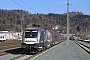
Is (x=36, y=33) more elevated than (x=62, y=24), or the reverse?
(x=62, y=24)

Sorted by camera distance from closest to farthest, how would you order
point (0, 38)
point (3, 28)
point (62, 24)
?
point (0, 38) < point (3, 28) < point (62, 24)

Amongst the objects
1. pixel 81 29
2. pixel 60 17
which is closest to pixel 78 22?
pixel 81 29

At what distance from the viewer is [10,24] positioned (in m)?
166

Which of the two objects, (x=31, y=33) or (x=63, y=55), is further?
(x=31, y=33)

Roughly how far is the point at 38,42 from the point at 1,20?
13252 centimetres

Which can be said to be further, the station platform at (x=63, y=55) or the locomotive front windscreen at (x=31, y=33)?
the locomotive front windscreen at (x=31, y=33)

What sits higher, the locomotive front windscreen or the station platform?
the locomotive front windscreen

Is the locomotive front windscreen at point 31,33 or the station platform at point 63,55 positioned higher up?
the locomotive front windscreen at point 31,33

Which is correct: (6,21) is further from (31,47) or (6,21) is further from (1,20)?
(31,47)

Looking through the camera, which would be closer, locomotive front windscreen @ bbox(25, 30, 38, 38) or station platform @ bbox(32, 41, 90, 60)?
station platform @ bbox(32, 41, 90, 60)

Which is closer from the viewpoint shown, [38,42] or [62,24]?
[38,42]

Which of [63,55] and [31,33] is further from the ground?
[31,33]

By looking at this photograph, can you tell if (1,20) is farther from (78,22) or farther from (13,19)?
(78,22)

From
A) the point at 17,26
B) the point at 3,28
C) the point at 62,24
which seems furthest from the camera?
the point at 62,24
